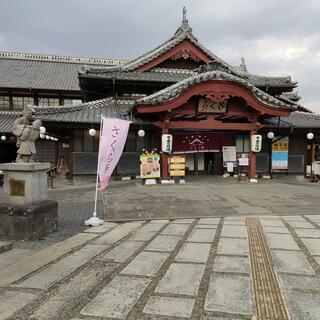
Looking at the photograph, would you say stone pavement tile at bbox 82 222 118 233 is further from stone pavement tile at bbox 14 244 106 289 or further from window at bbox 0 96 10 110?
window at bbox 0 96 10 110

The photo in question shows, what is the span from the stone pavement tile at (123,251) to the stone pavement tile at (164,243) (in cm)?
26

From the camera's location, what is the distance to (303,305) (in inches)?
145

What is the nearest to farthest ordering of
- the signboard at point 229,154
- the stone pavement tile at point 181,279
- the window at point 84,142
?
the stone pavement tile at point 181,279
the window at point 84,142
the signboard at point 229,154

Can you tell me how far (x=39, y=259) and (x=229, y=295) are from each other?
330 centimetres

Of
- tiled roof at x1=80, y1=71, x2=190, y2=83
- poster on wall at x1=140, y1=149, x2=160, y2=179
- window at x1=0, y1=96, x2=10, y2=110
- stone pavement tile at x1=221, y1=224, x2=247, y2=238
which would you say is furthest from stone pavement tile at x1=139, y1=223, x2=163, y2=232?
window at x1=0, y1=96, x2=10, y2=110

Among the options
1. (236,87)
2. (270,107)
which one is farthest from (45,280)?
(270,107)

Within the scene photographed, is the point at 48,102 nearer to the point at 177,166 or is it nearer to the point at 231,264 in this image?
the point at 177,166

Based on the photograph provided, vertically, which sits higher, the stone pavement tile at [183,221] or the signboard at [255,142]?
the signboard at [255,142]

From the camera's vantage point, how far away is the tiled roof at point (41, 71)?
26.8 m

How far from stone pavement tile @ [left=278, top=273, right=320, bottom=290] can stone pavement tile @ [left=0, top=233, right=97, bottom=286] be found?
370 cm

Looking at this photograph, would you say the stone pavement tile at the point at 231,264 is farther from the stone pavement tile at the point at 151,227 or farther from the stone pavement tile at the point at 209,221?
the stone pavement tile at the point at 209,221

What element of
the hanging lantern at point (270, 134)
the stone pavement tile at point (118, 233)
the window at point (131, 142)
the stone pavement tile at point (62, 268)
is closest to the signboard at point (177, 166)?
the window at point (131, 142)

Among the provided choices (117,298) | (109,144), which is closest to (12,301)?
(117,298)

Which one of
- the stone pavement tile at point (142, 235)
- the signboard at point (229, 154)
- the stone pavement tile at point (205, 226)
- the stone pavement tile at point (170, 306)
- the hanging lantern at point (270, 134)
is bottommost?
the stone pavement tile at point (170, 306)
